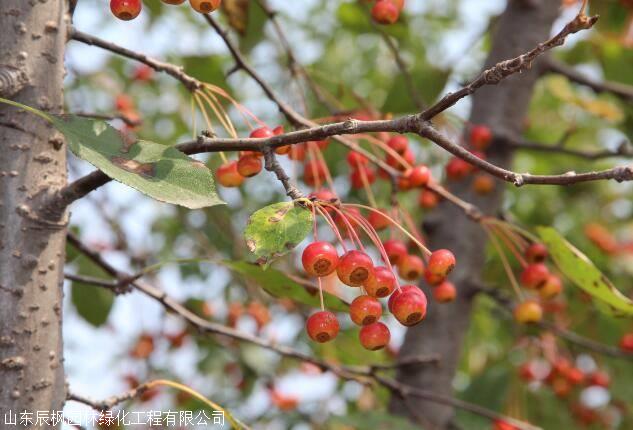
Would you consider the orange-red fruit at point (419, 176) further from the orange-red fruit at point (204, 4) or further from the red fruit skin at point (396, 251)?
the orange-red fruit at point (204, 4)

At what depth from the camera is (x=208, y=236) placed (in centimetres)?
351

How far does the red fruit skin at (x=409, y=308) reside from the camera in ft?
4.08

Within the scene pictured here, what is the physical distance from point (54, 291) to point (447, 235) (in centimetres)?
150

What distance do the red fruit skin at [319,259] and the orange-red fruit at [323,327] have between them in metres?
0.14

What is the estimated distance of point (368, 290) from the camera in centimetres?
123

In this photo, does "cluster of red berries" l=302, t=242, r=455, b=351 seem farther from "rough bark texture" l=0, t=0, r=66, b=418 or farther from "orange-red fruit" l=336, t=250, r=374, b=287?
"rough bark texture" l=0, t=0, r=66, b=418

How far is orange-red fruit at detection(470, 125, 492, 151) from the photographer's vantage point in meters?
2.47

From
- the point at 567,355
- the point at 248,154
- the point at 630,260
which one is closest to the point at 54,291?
the point at 248,154

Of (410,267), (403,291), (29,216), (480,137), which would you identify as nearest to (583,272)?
(410,267)

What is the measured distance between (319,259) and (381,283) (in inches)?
4.5

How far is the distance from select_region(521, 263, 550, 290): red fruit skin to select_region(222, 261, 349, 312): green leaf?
0.57 meters

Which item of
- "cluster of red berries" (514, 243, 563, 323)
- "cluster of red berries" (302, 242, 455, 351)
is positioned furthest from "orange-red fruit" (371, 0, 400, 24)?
"cluster of red berries" (302, 242, 455, 351)

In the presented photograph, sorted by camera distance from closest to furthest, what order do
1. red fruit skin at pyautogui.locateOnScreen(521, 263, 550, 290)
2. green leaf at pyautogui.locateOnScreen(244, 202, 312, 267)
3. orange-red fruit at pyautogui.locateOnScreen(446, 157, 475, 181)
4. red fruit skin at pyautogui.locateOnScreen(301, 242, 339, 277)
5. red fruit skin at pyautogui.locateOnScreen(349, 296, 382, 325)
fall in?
green leaf at pyautogui.locateOnScreen(244, 202, 312, 267) → red fruit skin at pyautogui.locateOnScreen(301, 242, 339, 277) → red fruit skin at pyautogui.locateOnScreen(349, 296, 382, 325) → red fruit skin at pyautogui.locateOnScreen(521, 263, 550, 290) → orange-red fruit at pyautogui.locateOnScreen(446, 157, 475, 181)

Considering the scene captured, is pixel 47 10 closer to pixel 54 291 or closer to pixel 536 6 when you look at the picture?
pixel 54 291
